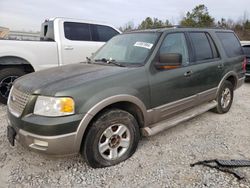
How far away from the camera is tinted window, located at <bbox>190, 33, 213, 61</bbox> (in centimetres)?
401

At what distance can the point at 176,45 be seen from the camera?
372cm

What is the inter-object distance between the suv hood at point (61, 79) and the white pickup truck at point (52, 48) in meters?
2.33

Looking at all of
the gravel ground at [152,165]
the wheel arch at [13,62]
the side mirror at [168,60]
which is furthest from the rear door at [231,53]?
the wheel arch at [13,62]

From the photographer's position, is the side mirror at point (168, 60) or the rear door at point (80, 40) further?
the rear door at point (80, 40)

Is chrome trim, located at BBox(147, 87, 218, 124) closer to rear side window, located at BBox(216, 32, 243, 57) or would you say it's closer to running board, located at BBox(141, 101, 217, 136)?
running board, located at BBox(141, 101, 217, 136)

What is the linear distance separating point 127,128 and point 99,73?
0.80 m

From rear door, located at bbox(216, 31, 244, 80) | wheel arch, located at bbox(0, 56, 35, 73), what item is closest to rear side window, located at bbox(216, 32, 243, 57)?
rear door, located at bbox(216, 31, 244, 80)

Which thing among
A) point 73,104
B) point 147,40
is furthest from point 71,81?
point 147,40

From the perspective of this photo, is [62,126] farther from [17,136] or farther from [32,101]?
[17,136]

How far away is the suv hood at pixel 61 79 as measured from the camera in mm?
2616

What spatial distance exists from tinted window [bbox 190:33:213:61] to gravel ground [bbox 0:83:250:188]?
1322 mm

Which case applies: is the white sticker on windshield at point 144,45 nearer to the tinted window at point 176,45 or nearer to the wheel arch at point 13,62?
the tinted window at point 176,45

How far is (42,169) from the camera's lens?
9.53ft

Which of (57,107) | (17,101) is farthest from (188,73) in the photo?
(17,101)
